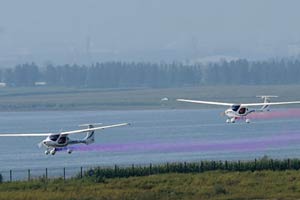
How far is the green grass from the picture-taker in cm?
6356

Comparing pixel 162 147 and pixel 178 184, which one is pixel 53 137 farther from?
pixel 162 147

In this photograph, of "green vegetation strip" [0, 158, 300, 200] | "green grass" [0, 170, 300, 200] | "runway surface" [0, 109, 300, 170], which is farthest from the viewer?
"runway surface" [0, 109, 300, 170]

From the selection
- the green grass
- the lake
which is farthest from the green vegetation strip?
the lake

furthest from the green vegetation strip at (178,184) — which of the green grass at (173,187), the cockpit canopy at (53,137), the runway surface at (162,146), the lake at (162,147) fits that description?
the runway surface at (162,146)

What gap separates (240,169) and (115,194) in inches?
575

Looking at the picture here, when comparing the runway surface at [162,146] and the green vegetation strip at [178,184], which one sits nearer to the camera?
the green vegetation strip at [178,184]

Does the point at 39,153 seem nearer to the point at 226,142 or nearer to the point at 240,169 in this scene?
the point at 226,142

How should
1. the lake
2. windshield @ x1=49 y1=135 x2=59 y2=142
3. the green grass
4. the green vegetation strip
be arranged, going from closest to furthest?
the green grass < the green vegetation strip < windshield @ x1=49 y1=135 x2=59 y2=142 < the lake

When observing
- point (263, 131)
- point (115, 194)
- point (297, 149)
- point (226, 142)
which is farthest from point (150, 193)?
point (263, 131)

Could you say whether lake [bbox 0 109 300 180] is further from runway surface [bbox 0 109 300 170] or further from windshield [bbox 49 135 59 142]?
windshield [bbox 49 135 59 142]

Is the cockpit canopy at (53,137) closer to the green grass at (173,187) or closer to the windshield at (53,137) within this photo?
the windshield at (53,137)

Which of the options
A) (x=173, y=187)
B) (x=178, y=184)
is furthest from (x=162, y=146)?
(x=173, y=187)

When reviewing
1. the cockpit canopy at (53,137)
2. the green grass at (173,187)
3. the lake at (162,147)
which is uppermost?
the cockpit canopy at (53,137)

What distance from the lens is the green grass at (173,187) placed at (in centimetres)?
6356
